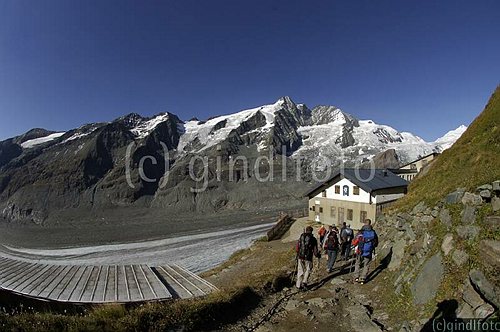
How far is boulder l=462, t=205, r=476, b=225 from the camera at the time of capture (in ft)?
24.3

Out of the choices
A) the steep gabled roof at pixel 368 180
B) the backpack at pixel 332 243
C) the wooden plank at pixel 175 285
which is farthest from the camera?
the steep gabled roof at pixel 368 180

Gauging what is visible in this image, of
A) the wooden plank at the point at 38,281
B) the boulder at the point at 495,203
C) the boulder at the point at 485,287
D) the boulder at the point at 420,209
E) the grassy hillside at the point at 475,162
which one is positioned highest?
the grassy hillside at the point at 475,162

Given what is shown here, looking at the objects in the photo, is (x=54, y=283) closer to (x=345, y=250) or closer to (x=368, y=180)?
(x=345, y=250)

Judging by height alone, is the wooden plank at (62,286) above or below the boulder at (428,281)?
below

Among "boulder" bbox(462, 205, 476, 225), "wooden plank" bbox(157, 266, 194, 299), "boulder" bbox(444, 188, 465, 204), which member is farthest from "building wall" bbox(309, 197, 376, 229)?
Result: "wooden plank" bbox(157, 266, 194, 299)

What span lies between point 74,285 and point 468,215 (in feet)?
37.3

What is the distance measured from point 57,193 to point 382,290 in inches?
6720

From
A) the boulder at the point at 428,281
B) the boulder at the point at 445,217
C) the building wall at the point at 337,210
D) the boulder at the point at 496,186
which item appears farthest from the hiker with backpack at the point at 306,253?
the building wall at the point at 337,210

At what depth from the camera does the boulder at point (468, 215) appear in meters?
7.40

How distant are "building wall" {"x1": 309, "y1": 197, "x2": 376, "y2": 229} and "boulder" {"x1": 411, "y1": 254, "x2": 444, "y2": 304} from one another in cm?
2655

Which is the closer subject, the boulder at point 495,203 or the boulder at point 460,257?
the boulder at point 460,257

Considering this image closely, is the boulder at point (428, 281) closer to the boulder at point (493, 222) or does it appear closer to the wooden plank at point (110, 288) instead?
the boulder at point (493, 222)

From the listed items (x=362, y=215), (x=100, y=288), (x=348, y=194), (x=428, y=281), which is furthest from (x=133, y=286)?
(x=348, y=194)

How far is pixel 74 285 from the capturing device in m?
9.27
